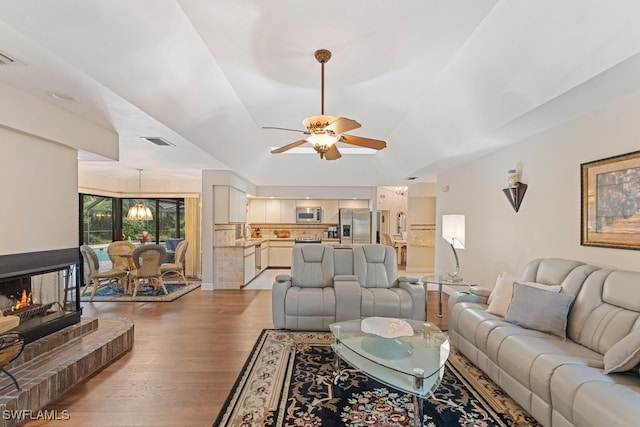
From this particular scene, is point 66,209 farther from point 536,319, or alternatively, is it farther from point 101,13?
point 536,319

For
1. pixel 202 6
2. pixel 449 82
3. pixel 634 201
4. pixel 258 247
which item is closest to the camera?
pixel 202 6

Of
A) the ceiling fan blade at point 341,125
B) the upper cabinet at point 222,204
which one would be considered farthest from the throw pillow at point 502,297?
the upper cabinet at point 222,204

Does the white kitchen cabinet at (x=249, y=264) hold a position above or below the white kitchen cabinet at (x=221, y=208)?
below

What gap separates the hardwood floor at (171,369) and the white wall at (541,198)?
1.25 m

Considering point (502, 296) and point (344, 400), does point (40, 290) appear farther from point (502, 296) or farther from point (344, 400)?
point (502, 296)

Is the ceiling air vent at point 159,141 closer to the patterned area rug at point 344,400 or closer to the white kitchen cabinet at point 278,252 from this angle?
the patterned area rug at point 344,400

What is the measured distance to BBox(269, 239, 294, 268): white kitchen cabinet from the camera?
897 centimetres

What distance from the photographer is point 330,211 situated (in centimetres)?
914

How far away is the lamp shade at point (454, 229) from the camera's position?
4270 millimetres

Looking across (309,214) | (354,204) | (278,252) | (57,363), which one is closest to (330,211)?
(309,214)

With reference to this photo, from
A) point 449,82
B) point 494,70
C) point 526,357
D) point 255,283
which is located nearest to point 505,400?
point 526,357

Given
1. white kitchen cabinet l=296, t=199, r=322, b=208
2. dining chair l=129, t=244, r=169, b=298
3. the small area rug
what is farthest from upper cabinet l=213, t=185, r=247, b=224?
white kitchen cabinet l=296, t=199, r=322, b=208

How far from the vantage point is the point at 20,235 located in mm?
2703

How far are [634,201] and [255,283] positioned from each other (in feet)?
20.4
